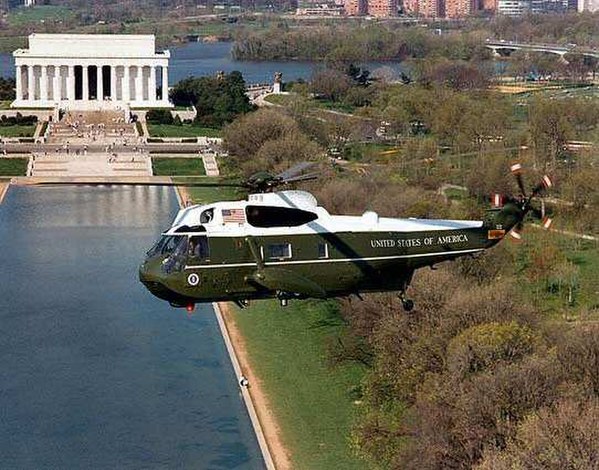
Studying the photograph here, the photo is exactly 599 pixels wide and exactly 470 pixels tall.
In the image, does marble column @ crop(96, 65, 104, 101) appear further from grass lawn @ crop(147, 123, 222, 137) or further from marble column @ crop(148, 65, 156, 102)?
grass lawn @ crop(147, 123, 222, 137)

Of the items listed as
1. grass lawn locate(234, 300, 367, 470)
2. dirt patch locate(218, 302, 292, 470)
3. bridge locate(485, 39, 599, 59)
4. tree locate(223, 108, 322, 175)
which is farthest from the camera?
bridge locate(485, 39, 599, 59)

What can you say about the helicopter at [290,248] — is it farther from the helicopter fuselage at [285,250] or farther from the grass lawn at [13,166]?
the grass lawn at [13,166]

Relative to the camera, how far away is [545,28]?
192875mm

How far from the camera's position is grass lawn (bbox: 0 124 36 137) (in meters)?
87.7

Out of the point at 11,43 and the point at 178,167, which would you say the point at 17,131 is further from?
the point at 11,43

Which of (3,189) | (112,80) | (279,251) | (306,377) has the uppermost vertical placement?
(279,251)

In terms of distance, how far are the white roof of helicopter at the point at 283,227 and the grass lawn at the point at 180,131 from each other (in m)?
64.1

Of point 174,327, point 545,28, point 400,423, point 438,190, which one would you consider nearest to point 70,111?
point 438,190

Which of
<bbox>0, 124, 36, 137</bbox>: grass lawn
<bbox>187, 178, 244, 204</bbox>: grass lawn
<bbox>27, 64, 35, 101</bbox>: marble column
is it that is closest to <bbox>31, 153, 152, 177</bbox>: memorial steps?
<bbox>187, 178, 244, 204</bbox>: grass lawn

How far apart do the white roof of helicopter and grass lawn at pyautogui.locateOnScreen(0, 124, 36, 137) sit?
6576cm

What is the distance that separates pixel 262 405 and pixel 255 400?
0.44 m

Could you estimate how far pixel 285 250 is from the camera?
23.1 metres

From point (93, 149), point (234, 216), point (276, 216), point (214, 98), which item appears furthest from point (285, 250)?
point (214, 98)

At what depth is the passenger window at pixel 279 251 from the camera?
909 inches
